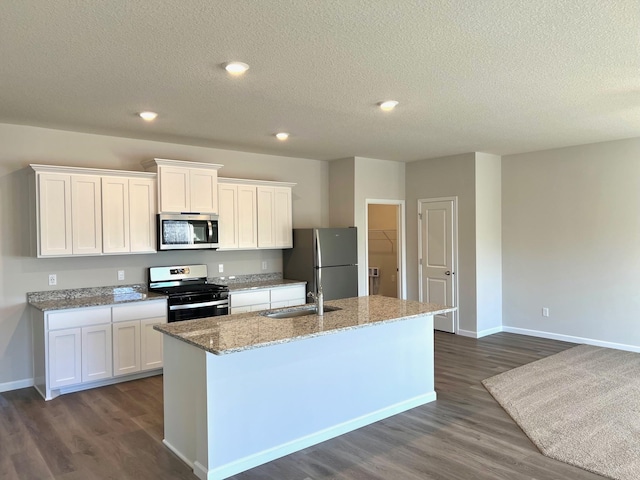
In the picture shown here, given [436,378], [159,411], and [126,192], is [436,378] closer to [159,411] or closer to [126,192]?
[159,411]

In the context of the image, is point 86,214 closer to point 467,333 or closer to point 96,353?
point 96,353

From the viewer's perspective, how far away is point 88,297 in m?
5.00

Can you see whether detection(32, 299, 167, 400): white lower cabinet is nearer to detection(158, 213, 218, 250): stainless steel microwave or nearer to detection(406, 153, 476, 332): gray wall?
detection(158, 213, 218, 250): stainless steel microwave

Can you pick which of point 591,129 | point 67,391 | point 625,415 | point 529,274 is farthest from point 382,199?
point 67,391

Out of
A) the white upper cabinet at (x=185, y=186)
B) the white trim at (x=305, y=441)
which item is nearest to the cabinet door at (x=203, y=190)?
the white upper cabinet at (x=185, y=186)

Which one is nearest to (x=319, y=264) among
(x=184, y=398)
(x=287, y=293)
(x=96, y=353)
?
(x=287, y=293)

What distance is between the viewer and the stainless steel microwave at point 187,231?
17.0 ft

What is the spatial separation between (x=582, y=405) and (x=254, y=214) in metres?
4.09

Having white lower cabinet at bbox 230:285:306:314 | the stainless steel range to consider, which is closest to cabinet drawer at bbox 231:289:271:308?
white lower cabinet at bbox 230:285:306:314

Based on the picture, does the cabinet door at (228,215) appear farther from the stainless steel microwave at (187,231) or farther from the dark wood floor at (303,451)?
A: the dark wood floor at (303,451)

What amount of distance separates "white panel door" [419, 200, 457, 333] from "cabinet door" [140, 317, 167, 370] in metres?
4.06

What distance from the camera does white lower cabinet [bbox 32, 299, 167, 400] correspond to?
14.4 ft

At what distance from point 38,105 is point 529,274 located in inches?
245

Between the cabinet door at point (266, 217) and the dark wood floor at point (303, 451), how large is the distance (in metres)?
2.34
